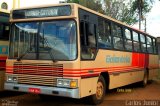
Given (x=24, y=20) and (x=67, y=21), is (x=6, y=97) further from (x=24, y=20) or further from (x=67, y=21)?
(x=67, y=21)

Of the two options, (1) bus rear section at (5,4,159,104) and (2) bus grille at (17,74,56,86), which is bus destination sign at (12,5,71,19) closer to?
(1) bus rear section at (5,4,159,104)

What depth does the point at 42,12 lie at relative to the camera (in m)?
9.86

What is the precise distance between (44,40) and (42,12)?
89 centimetres

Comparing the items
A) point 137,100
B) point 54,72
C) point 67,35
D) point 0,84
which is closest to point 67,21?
point 67,35

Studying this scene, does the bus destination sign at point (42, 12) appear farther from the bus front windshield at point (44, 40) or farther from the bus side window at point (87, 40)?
the bus side window at point (87, 40)

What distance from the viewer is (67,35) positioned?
365 inches

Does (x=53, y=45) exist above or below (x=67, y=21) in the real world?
below

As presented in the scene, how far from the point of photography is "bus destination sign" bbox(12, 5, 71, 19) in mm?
9461

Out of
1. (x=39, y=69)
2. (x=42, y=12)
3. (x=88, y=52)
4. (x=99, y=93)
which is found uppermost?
(x=42, y=12)

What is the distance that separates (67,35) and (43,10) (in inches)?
48.9

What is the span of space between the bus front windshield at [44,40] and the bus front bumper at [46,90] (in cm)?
85

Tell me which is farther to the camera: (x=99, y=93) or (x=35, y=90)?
(x=99, y=93)

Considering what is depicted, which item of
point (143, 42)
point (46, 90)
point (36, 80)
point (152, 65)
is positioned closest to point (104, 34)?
point (36, 80)

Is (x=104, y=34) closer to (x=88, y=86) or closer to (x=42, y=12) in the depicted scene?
(x=88, y=86)
